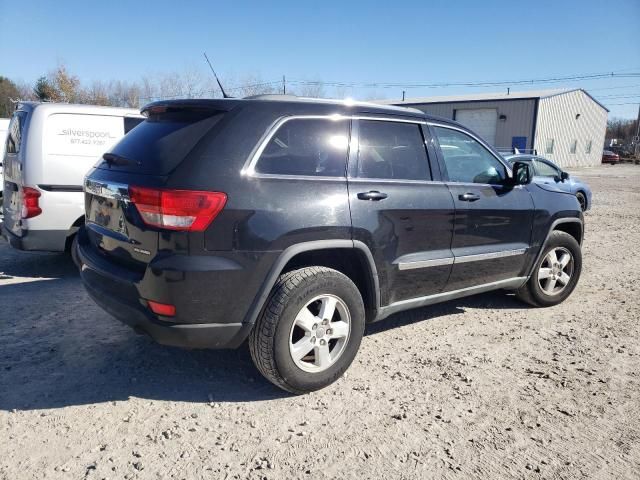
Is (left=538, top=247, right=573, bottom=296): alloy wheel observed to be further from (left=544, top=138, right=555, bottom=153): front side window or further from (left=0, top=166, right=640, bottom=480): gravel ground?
(left=544, top=138, right=555, bottom=153): front side window

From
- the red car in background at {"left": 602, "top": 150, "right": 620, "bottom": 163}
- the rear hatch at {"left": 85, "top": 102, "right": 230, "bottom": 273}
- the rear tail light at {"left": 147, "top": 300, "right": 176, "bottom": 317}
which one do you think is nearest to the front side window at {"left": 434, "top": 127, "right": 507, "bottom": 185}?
the rear hatch at {"left": 85, "top": 102, "right": 230, "bottom": 273}

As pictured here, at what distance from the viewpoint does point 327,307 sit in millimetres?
3125

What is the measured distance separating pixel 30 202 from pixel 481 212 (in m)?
4.61

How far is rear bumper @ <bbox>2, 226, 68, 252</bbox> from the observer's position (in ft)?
17.0

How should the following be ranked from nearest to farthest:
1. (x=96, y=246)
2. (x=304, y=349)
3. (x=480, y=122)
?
(x=304, y=349) < (x=96, y=246) < (x=480, y=122)

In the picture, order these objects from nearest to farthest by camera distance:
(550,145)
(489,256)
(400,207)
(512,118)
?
(400,207)
(489,256)
(512,118)
(550,145)

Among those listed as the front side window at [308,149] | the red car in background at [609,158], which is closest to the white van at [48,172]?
the front side window at [308,149]

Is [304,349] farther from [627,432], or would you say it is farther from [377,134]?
[627,432]

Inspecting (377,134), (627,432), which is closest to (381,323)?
(377,134)

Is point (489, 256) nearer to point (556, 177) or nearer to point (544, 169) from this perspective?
point (556, 177)

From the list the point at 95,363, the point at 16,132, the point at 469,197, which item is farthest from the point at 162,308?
the point at 16,132

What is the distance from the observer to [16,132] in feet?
18.3

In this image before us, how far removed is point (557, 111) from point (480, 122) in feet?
20.1

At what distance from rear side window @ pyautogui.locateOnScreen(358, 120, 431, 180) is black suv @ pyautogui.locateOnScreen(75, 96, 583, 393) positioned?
0.01 m
